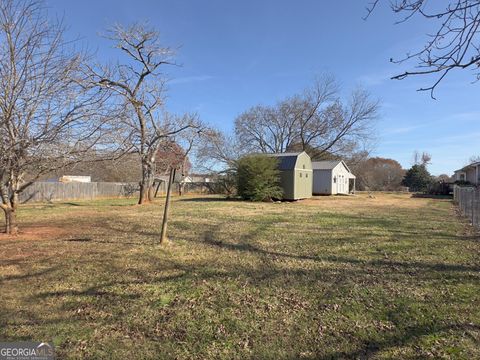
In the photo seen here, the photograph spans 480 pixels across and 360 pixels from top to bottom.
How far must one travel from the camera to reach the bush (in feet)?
74.3

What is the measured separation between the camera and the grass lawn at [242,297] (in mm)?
3123

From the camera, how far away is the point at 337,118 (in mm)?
40875

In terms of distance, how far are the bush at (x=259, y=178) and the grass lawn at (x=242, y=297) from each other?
48.2ft

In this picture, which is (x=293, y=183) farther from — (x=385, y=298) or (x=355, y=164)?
(x=355, y=164)

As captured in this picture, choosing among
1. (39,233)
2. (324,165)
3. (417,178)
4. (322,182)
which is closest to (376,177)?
(417,178)

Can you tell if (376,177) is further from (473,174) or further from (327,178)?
(327,178)

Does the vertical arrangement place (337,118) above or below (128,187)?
above

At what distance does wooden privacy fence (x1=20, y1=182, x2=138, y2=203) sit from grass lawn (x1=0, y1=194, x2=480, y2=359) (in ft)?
57.7

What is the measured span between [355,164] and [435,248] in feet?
135

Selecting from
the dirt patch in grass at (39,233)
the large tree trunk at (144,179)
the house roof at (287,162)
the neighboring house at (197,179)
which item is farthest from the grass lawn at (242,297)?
the neighboring house at (197,179)

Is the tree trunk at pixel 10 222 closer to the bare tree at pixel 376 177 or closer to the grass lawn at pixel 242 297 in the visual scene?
the grass lawn at pixel 242 297

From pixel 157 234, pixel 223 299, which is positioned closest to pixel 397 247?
pixel 223 299

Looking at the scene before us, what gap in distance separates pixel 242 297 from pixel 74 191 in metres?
25.9

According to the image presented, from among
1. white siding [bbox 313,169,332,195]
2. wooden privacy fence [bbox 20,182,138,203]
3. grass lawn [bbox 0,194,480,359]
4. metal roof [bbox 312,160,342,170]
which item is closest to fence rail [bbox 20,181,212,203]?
wooden privacy fence [bbox 20,182,138,203]
